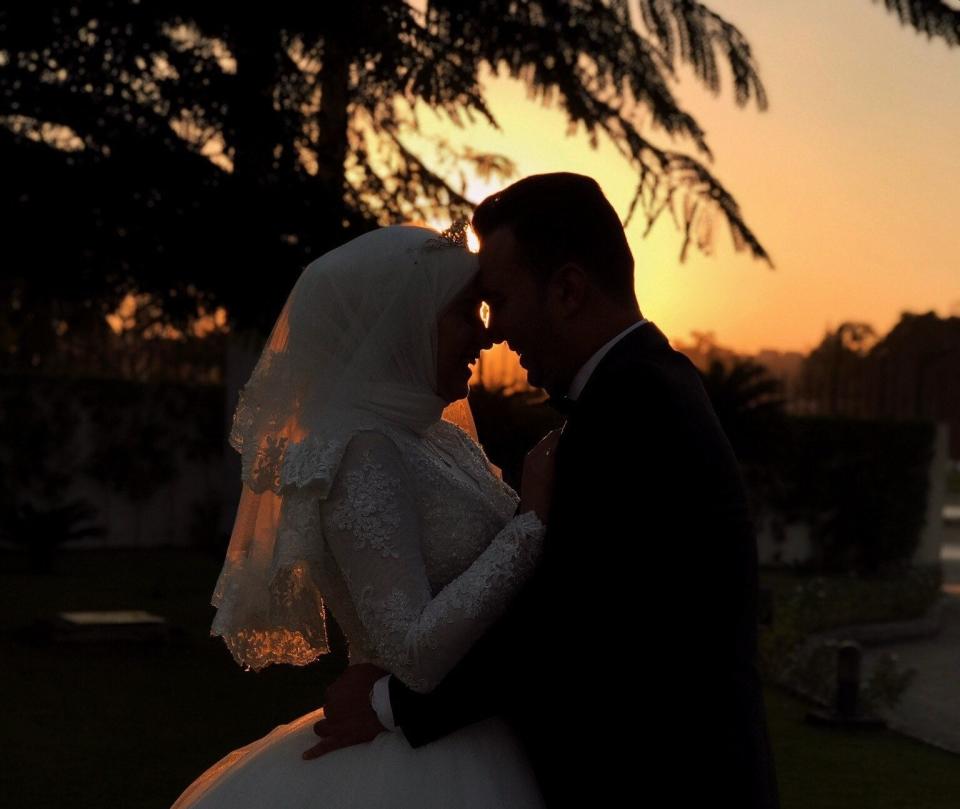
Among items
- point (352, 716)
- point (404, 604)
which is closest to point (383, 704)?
point (352, 716)

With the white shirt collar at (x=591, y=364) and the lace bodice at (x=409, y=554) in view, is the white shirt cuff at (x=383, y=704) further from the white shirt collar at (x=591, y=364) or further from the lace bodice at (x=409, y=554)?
the white shirt collar at (x=591, y=364)

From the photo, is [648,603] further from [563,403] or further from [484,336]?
[484,336]

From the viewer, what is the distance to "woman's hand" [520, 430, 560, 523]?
286 cm

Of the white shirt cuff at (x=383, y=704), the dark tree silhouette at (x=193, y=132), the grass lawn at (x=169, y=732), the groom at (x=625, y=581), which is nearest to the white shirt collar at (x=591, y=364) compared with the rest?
the groom at (x=625, y=581)

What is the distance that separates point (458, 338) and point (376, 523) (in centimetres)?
44

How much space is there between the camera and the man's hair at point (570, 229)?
2764 mm

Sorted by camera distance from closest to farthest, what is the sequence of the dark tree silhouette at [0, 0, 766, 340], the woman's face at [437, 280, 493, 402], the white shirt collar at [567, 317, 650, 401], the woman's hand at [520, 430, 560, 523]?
the white shirt collar at [567, 317, 650, 401] → the woman's hand at [520, 430, 560, 523] → the woman's face at [437, 280, 493, 402] → the dark tree silhouette at [0, 0, 766, 340]

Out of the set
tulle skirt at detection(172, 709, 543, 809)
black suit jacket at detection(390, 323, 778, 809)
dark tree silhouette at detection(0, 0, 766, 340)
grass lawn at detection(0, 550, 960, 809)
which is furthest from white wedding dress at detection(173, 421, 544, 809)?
dark tree silhouette at detection(0, 0, 766, 340)

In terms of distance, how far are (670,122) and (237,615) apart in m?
9.23

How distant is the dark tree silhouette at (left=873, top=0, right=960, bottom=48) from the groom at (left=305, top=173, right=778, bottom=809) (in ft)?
29.5

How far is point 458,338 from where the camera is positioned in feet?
10.0

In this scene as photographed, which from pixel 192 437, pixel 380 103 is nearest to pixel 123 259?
pixel 380 103

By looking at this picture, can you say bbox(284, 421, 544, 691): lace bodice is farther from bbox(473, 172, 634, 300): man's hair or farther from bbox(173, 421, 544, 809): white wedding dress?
bbox(473, 172, 634, 300): man's hair

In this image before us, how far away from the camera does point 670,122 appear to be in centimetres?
1181
